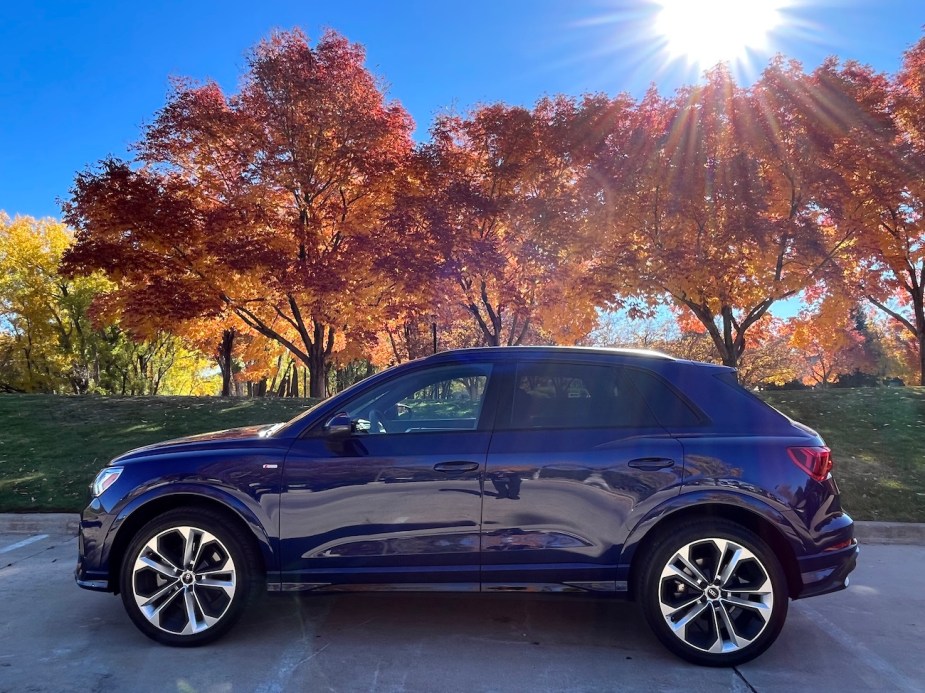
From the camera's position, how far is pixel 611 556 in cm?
343

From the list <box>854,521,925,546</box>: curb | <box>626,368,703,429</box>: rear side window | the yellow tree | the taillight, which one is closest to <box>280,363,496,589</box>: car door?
<box>626,368,703,429</box>: rear side window

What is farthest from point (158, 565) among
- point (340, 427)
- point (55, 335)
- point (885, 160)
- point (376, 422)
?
point (55, 335)

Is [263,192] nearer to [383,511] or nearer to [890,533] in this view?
[383,511]

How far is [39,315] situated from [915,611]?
34.3 meters

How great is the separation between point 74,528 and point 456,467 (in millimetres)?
4844

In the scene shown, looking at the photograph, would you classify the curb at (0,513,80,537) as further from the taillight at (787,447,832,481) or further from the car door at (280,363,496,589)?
the taillight at (787,447,832,481)

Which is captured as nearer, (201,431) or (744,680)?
(744,680)

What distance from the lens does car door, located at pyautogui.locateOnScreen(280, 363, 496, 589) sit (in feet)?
11.3

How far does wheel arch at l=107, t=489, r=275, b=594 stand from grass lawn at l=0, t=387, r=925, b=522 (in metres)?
3.67

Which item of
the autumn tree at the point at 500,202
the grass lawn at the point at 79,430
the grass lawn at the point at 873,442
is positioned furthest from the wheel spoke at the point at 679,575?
the autumn tree at the point at 500,202

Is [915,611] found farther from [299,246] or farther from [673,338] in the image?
[673,338]

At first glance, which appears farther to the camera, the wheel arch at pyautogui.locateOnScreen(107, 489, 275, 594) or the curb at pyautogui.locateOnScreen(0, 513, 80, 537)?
the curb at pyautogui.locateOnScreen(0, 513, 80, 537)

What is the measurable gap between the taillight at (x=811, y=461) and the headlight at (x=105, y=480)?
3905mm

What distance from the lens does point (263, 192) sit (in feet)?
45.0
